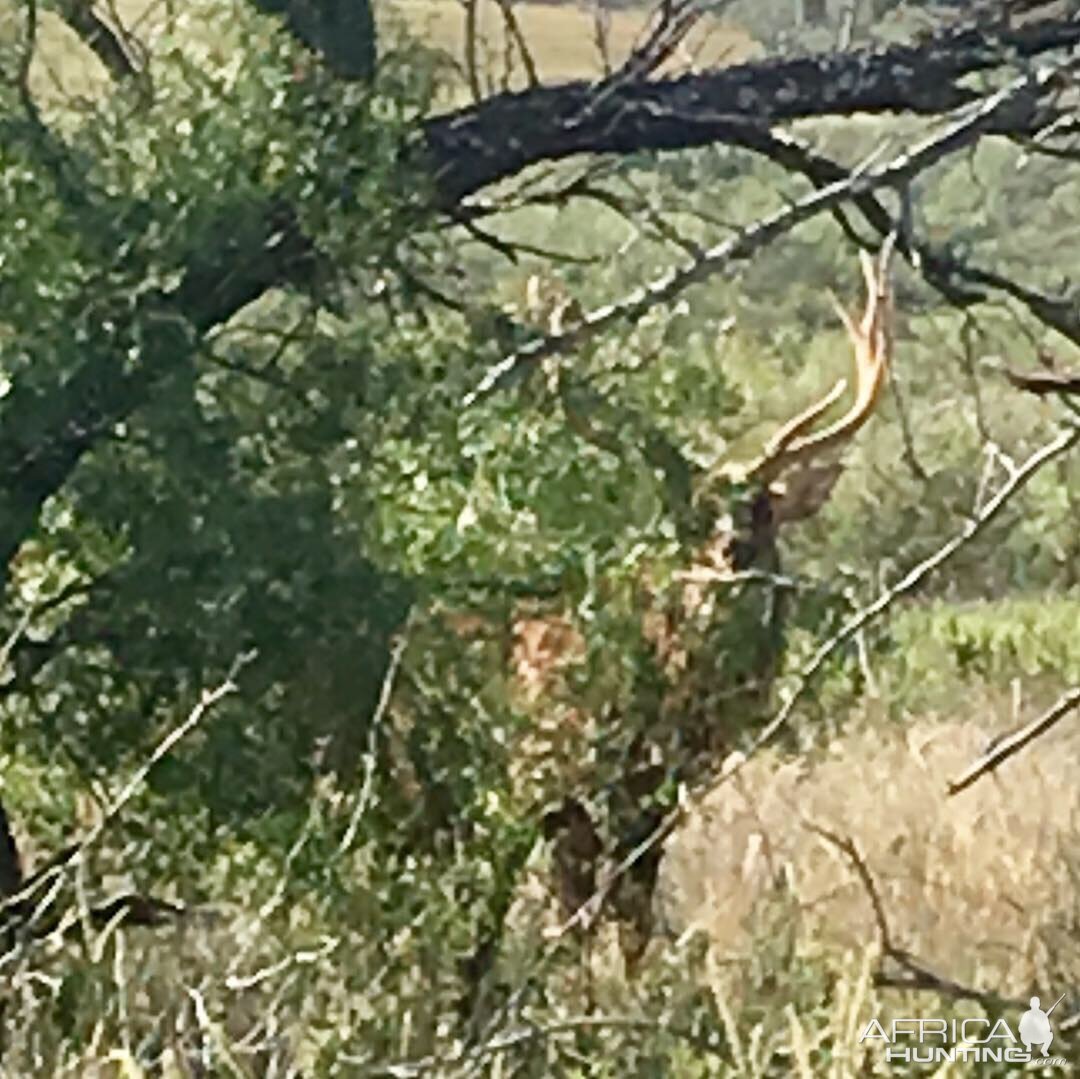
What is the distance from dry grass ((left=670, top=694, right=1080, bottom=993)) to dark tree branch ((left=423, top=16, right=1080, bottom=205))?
1508mm

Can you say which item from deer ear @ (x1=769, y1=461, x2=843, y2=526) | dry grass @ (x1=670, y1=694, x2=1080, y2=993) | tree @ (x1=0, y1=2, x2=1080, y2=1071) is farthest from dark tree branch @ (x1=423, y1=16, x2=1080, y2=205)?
dry grass @ (x1=670, y1=694, x2=1080, y2=993)

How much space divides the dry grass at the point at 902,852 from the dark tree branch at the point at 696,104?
1508 mm

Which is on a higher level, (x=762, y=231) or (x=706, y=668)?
(x=706, y=668)

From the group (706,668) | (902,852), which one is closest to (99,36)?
(706,668)

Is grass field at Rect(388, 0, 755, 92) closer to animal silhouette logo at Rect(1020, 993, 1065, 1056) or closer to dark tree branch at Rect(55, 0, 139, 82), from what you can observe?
dark tree branch at Rect(55, 0, 139, 82)

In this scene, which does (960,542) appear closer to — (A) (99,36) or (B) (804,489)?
(A) (99,36)

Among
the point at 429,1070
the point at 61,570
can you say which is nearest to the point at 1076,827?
the point at 61,570

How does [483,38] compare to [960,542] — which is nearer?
[960,542]

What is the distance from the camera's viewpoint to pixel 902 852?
7117 millimetres

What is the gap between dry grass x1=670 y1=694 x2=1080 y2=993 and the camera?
6367mm

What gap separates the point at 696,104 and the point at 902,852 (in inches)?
77.9

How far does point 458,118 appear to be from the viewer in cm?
618

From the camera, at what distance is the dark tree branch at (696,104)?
6207 mm

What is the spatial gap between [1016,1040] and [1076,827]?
7.10ft
